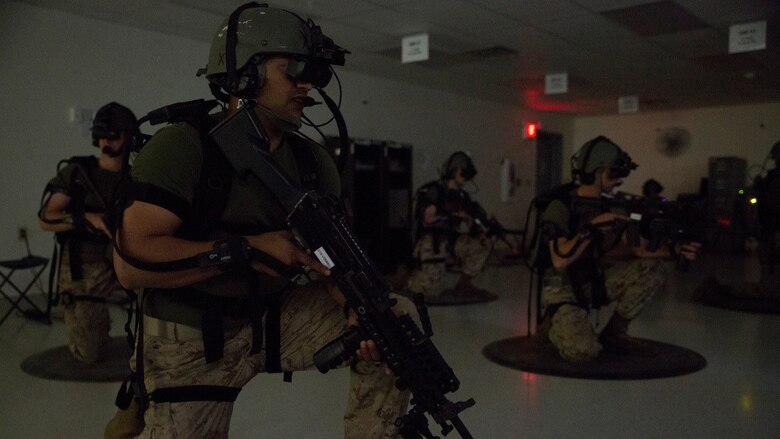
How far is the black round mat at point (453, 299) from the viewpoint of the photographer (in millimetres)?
6539

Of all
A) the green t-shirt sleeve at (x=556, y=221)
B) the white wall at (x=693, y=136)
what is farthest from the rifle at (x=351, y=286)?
the white wall at (x=693, y=136)

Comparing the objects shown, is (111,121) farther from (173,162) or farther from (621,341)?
(621,341)

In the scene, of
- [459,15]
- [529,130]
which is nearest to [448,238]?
[459,15]

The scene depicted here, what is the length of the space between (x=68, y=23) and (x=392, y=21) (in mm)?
3224

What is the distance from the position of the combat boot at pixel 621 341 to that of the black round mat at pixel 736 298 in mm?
2391

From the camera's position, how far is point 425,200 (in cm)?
688

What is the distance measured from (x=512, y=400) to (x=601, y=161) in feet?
5.78

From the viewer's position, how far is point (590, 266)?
171 inches

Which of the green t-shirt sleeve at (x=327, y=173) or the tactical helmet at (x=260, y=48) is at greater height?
the tactical helmet at (x=260, y=48)

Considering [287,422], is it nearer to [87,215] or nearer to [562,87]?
[87,215]

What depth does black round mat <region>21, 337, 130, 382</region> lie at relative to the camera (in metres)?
3.81

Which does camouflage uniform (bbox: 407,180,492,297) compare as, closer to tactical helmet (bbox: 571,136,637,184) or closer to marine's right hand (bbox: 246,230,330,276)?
tactical helmet (bbox: 571,136,637,184)

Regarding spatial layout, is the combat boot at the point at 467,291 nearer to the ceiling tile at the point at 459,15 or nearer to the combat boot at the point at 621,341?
the combat boot at the point at 621,341

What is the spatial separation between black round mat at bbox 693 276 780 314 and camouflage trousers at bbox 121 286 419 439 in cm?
561
